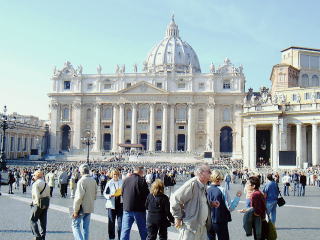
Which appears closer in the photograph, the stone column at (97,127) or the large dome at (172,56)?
the stone column at (97,127)

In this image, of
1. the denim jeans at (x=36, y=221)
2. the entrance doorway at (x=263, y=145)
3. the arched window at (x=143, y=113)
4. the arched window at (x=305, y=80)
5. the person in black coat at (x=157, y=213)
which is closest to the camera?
the person in black coat at (x=157, y=213)

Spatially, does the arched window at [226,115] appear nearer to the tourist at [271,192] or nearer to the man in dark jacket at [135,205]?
the tourist at [271,192]

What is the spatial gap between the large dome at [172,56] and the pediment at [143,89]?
2697cm

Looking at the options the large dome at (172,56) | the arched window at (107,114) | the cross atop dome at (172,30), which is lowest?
the arched window at (107,114)

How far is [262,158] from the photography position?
43.9 metres

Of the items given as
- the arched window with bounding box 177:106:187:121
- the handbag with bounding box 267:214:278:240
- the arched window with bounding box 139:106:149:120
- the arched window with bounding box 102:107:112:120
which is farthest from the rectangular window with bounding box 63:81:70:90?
the handbag with bounding box 267:214:278:240

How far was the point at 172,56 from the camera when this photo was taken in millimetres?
109562

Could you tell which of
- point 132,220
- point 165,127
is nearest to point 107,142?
point 165,127

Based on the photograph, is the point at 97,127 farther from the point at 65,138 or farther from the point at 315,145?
the point at 315,145

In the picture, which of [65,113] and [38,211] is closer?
[38,211]

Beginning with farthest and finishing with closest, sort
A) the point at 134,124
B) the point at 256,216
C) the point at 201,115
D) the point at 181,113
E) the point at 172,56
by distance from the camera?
the point at 172,56 < the point at 181,113 < the point at 201,115 < the point at 134,124 < the point at 256,216

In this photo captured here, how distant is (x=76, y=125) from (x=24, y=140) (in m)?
10.4

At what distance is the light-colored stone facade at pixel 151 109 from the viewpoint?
7981 cm

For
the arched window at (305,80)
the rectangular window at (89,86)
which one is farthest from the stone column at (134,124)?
the arched window at (305,80)
